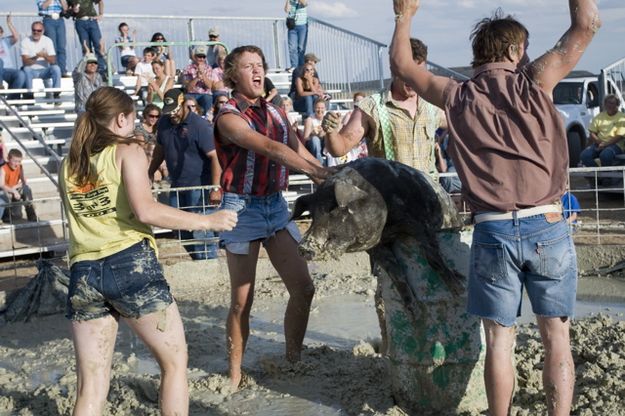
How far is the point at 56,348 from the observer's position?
23.6 ft

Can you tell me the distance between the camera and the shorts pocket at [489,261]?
3.91 metres

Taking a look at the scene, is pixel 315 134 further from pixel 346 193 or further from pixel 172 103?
pixel 346 193

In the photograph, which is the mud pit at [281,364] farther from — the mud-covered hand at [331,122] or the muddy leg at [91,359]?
the mud-covered hand at [331,122]

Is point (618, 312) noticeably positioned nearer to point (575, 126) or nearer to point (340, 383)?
point (340, 383)

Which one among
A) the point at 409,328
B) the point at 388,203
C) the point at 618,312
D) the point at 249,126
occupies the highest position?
the point at 249,126

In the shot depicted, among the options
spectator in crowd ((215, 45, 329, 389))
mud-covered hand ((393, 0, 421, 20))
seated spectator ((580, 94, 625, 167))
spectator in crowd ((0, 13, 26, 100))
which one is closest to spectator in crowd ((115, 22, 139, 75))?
spectator in crowd ((0, 13, 26, 100))

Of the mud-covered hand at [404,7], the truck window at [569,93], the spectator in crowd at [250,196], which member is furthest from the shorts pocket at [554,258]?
the truck window at [569,93]

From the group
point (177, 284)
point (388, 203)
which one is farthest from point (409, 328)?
point (177, 284)

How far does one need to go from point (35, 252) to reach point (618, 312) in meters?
6.85

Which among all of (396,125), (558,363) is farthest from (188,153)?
(558,363)

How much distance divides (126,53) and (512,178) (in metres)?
14.4

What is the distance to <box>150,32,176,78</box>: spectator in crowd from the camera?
15.5 metres

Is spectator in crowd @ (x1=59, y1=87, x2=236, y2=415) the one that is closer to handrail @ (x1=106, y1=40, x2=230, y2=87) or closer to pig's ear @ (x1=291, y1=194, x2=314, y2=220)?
pig's ear @ (x1=291, y1=194, x2=314, y2=220)

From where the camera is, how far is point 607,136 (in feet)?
47.2
